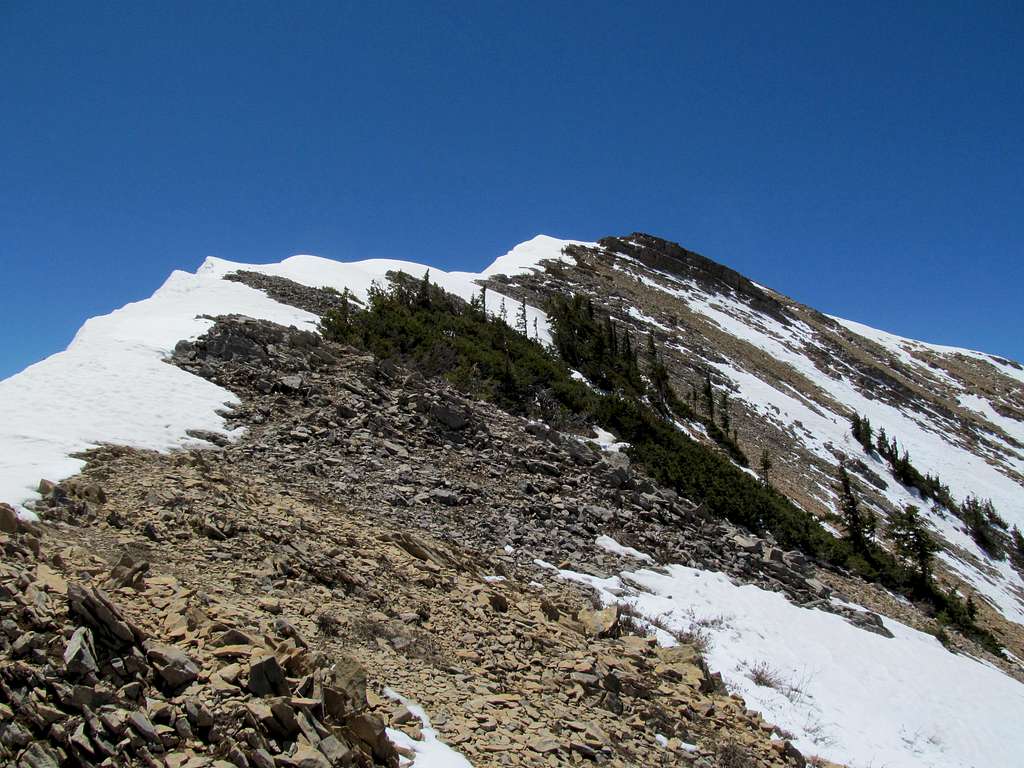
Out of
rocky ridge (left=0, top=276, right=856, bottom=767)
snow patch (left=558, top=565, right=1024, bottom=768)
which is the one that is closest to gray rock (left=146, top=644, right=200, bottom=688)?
rocky ridge (left=0, top=276, right=856, bottom=767)

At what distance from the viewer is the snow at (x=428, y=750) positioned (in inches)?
181

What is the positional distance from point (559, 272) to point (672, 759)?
159 ft

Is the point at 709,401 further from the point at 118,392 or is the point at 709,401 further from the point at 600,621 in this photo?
the point at 118,392

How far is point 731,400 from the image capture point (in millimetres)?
37344

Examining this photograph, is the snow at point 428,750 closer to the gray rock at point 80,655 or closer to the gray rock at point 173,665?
the gray rock at point 173,665

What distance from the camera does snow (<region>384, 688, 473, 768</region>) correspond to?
181 inches

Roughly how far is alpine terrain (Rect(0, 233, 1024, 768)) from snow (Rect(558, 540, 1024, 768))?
0.21 ft

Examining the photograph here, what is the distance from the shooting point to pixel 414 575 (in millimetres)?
7898

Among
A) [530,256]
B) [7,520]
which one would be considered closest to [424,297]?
[7,520]

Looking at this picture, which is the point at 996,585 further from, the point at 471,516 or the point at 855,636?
the point at 471,516

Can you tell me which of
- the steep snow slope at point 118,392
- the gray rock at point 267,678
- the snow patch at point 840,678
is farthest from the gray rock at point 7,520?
the snow patch at point 840,678

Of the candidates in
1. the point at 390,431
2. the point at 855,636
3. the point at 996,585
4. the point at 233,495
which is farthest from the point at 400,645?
the point at 996,585

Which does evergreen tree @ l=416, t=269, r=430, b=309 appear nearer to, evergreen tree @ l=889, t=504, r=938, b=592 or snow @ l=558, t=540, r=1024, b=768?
snow @ l=558, t=540, r=1024, b=768

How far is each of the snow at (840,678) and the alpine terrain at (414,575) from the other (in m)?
0.07
